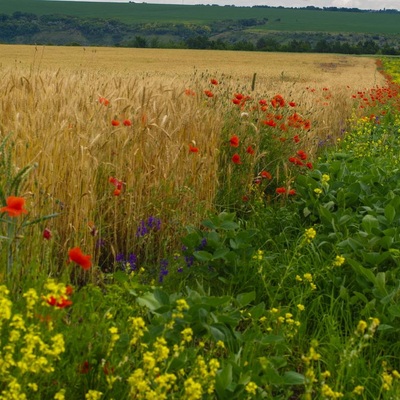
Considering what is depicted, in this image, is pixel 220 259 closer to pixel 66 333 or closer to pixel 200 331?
pixel 200 331

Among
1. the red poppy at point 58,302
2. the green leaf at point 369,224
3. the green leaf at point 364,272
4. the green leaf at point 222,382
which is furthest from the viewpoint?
the green leaf at point 369,224

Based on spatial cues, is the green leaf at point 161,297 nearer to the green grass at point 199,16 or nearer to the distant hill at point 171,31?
the distant hill at point 171,31

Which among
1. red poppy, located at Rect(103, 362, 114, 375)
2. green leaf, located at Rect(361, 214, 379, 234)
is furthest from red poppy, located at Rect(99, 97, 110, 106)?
red poppy, located at Rect(103, 362, 114, 375)

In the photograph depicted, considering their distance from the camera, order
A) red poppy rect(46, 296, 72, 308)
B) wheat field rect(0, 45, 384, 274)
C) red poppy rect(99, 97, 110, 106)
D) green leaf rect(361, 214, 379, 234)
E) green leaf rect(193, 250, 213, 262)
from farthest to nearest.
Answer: red poppy rect(99, 97, 110, 106) → green leaf rect(361, 214, 379, 234) → wheat field rect(0, 45, 384, 274) → green leaf rect(193, 250, 213, 262) → red poppy rect(46, 296, 72, 308)

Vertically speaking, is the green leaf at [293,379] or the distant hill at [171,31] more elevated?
the distant hill at [171,31]

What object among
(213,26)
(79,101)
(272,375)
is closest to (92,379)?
(272,375)

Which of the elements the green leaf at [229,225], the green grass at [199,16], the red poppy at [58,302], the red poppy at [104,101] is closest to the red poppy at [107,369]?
the red poppy at [58,302]

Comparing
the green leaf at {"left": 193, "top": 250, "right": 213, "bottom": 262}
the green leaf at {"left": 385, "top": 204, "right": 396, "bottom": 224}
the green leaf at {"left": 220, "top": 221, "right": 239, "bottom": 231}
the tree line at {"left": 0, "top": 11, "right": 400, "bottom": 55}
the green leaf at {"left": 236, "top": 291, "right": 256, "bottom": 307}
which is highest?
the tree line at {"left": 0, "top": 11, "right": 400, "bottom": 55}

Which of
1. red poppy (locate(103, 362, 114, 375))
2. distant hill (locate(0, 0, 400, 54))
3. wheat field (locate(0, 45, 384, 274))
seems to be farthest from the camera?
distant hill (locate(0, 0, 400, 54))

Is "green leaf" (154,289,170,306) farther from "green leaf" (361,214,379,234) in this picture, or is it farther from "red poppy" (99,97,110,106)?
"red poppy" (99,97,110,106)

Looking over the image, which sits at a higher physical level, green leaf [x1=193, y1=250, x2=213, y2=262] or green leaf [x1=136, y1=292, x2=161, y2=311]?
green leaf [x1=136, y1=292, x2=161, y2=311]

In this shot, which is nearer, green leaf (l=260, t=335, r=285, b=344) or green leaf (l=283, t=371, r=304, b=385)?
green leaf (l=283, t=371, r=304, b=385)

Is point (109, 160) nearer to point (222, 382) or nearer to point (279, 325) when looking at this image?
point (279, 325)

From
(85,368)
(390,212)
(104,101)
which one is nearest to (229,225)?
(390,212)
